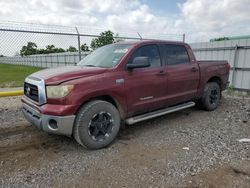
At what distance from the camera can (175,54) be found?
5242 mm

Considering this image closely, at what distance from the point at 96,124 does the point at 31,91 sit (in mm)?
1322

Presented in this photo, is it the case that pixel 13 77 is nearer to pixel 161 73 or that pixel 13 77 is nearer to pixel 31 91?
pixel 31 91

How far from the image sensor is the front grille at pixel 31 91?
12.5 ft

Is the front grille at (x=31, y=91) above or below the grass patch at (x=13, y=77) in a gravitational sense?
above

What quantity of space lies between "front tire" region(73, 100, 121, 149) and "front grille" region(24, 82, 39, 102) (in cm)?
85

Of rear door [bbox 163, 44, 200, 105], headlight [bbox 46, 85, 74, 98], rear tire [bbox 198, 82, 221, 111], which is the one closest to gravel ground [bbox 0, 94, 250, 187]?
rear door [bbox 163, 44, 200, 105]

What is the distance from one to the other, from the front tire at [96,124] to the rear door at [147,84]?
0.47 metres

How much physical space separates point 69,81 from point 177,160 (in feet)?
6.90

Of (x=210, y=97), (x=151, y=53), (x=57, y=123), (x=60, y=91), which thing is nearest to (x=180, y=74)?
(x=151, y=53)

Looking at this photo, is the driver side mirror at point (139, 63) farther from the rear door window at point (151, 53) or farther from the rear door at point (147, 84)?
the rear door window at point (151, 53)

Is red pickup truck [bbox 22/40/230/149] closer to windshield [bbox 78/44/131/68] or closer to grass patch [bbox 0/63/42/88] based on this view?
windshield [bbox 78/44/131/68]

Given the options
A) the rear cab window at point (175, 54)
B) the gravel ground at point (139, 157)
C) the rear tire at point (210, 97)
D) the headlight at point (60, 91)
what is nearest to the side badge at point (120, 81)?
the headlight at point (60, 91)

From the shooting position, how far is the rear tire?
5.96 metres

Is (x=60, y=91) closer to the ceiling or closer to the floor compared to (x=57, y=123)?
closer to the ceiling
